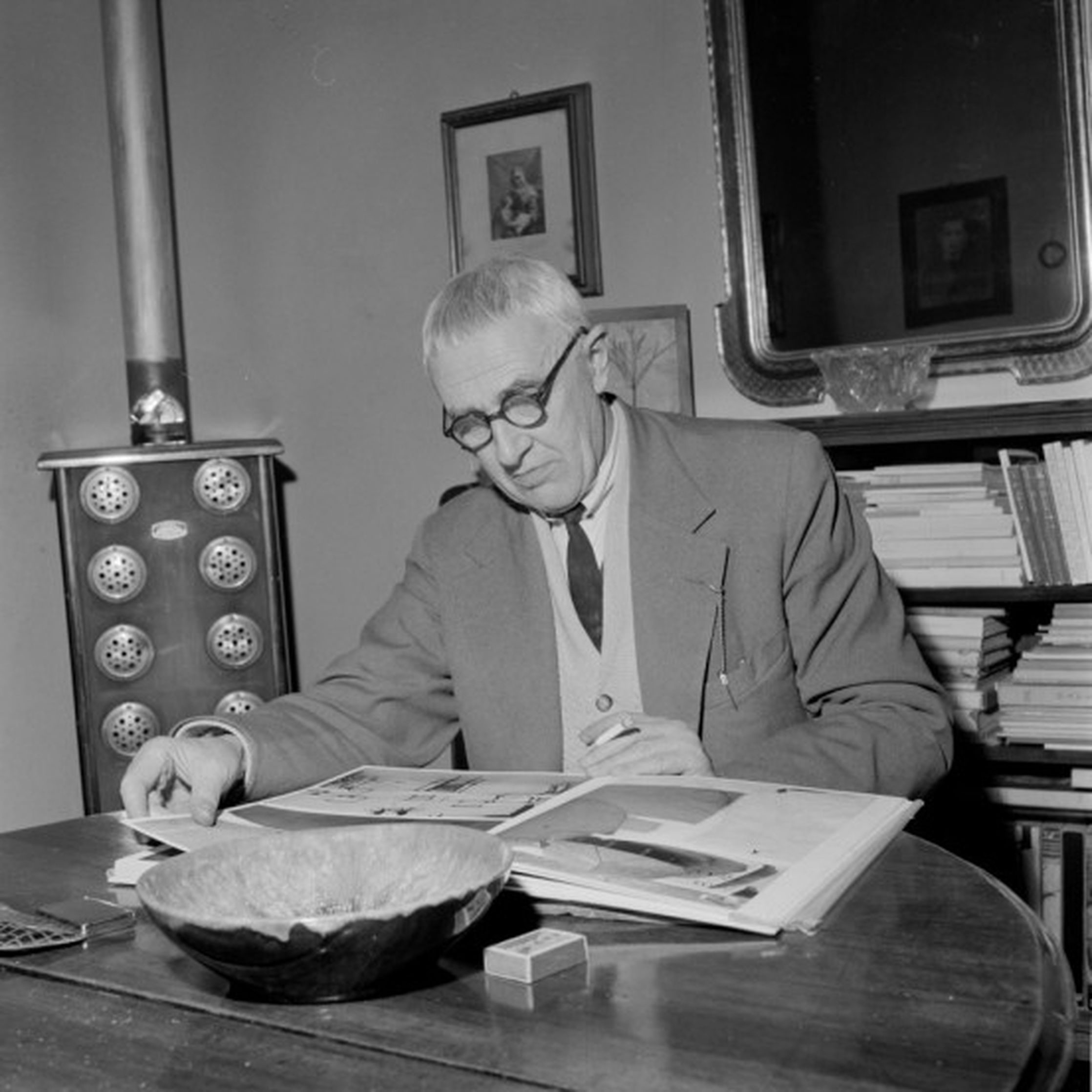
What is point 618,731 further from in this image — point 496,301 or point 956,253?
point 956,253

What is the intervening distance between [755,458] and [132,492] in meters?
1.91

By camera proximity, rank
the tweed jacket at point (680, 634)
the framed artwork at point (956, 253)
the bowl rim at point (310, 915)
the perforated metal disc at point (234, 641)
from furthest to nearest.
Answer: the perforated metal disc at point (234, 641), the framed artwork at point (956, 253), the tweed jacket at point (680, 634), the bowl rim at point (310, 915)

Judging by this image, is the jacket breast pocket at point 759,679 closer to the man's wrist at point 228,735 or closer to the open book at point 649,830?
the open book at point 649,830

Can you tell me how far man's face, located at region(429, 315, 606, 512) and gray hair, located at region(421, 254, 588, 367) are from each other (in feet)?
0.04

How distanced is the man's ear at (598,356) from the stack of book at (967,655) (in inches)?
39.5

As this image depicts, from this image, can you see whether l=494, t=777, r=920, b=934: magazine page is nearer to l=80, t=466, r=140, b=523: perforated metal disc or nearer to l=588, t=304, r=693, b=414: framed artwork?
l=588, t=304, r=693, b=414: framed artwork

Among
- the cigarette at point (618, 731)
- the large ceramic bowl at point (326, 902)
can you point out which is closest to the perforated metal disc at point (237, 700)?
the cigarette at point (618, 731)

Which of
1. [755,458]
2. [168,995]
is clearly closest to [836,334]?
[755,458]

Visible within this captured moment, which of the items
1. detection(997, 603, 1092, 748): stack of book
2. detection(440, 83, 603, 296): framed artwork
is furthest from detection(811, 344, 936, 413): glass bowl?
detection(440, 83, 603, 296): framed artwork

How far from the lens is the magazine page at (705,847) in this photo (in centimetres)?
110

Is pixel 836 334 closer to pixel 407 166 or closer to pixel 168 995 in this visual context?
pixel 407 166

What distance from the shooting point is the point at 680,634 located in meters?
1.88

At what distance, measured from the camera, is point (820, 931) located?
3.59 ft

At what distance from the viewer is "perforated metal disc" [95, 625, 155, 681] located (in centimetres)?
341
